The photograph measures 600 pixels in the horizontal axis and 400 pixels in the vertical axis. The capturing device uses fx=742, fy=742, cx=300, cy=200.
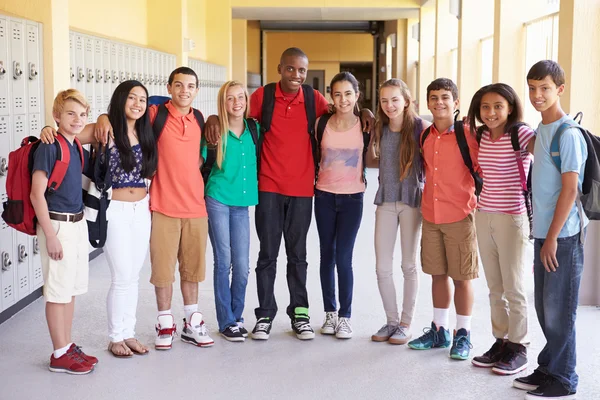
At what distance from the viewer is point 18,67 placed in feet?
14.2

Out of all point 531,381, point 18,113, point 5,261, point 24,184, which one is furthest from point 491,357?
point 18,113

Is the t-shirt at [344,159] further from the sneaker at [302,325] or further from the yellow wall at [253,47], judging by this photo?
the yellow wall at [253,47]

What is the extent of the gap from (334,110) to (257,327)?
4.03 feet

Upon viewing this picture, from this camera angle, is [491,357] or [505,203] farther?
[491,357]

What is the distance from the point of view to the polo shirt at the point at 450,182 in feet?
11.7

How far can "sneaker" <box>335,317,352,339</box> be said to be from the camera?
3973mm

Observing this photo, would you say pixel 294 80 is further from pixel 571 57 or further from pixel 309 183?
pixel 571 57

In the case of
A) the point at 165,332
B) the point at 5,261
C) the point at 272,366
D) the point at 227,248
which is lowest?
the point at 272,366

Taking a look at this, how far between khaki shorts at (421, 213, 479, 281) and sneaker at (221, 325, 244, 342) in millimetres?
1068

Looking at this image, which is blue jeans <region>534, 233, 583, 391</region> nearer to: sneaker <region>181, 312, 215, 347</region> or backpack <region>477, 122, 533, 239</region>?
backpack <region>477, 122, 533, 239</region>

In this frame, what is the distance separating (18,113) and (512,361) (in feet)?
10.1

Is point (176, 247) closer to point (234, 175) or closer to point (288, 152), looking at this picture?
point (234, 175)

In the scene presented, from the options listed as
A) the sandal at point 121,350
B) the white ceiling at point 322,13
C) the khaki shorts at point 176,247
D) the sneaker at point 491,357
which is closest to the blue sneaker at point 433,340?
the sneaker at point 491,357

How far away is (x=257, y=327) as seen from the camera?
3982mm
